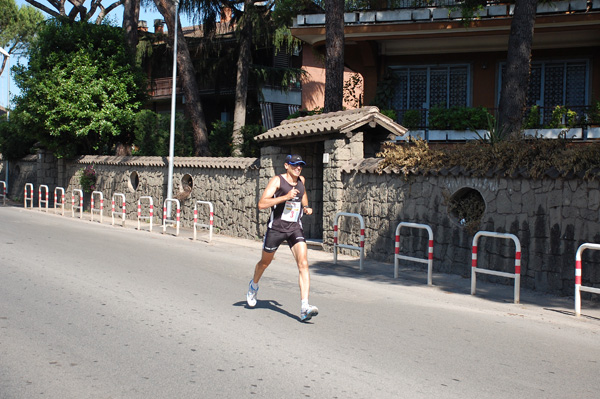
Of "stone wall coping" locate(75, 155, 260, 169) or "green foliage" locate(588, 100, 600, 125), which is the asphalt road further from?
"green foliage" locate(588, 100, 600, 125)

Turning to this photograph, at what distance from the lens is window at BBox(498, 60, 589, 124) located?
67.5ft

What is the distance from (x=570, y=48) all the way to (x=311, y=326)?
17.2 metres

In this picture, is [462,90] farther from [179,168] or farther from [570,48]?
[179,168]

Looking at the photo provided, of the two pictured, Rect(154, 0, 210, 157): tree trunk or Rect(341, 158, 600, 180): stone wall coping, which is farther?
Rect(154, 0, 210, 157): tree trunk

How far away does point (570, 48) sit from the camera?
20562 millimetres

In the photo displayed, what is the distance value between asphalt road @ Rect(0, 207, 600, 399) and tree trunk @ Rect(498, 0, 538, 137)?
485 cm

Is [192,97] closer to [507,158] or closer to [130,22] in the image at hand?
[130,22]

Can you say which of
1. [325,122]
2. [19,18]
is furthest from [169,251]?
[19,18]

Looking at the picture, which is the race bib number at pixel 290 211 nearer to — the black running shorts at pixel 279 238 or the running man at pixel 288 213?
the running man at pixel 288 213

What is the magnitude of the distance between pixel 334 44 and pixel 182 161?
6808 millimetres

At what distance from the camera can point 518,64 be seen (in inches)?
564

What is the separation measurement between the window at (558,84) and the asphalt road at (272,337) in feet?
39.3

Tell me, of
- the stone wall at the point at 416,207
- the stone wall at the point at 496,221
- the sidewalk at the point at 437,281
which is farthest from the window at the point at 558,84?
the sidewalk at the point at 437,281

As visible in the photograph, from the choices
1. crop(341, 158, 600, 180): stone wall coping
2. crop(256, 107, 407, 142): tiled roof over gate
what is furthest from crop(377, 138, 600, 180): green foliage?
crop(256, 107, 407, 142): tiled roof over gate
